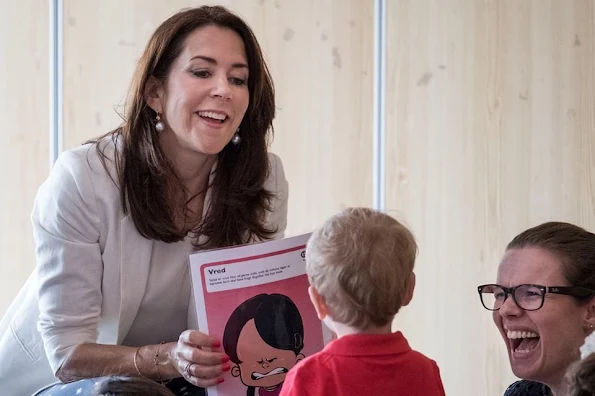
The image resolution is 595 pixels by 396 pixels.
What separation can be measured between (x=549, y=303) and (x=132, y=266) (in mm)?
951

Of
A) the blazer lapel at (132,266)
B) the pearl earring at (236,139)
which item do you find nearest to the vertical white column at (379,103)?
the pearl earring at (236,139)

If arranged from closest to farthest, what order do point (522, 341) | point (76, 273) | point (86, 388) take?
point (86, 388) < point (522, 341) < point (76, 273)

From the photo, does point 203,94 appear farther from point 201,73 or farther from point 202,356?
point 202,356

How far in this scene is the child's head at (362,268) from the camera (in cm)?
160

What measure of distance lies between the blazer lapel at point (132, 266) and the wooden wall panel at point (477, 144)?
61.4 inches

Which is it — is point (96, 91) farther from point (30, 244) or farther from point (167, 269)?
point (167, 269)

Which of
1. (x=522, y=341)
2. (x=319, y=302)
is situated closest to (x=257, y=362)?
(x=319, y=302)

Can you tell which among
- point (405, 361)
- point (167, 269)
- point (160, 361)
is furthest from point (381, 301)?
point (167, 269)

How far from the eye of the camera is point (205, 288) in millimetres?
1932

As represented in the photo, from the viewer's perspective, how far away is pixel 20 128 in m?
3.20

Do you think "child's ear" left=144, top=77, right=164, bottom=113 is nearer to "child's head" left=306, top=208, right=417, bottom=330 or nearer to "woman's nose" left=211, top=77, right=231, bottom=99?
"woman's nose" left=211, top=77, right=231, bottom=99

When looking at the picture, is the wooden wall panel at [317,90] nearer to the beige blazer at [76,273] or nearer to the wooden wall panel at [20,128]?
the wooden wall panel at [20,128]

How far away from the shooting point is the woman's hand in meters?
1.90

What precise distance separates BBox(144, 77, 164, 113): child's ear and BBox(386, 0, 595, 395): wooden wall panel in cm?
147
